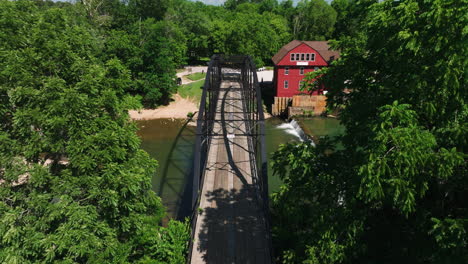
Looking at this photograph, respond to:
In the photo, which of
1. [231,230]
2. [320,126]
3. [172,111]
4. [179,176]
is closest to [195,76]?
[172,111]

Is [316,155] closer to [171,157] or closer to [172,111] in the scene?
[171,157]

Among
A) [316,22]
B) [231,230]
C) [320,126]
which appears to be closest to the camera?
[231,230]

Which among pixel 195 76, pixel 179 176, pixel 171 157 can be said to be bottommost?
pixel 179 176

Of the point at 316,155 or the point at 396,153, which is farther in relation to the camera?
the point at 316,155

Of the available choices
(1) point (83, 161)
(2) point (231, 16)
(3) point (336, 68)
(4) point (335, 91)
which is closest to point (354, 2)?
(3) point (336, 68)

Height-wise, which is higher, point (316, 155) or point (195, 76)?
point (195, 76)

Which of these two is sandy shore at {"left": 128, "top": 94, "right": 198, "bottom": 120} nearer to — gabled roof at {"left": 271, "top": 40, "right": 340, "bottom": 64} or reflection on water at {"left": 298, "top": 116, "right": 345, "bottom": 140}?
gabled roof at {"left": 271, "top": 40, "right": 340, "bottom": 64}
